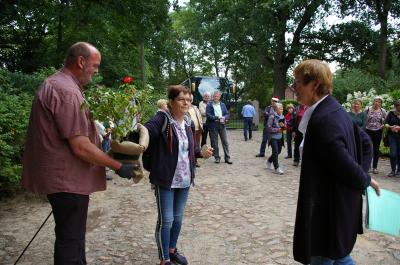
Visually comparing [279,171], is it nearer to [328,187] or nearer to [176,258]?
[176,258]

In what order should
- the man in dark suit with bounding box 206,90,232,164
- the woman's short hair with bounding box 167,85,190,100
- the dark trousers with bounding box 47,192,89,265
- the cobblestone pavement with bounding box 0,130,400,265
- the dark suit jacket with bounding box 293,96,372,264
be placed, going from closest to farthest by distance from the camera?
the dark suit jacket with bounding box 293,96,372,264, the dark trousers with bounding box 47,192,89,265, the woman's short hair with bounding box 167,85,190,100, the cobblestone pavement with bounding box 0,130,400,265, the man in dark suit with bounding box 206,90,232,164

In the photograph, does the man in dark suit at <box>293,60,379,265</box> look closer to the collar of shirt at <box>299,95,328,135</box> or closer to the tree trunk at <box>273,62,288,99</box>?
the collar of shirt at <box>299,95,328,135</box>

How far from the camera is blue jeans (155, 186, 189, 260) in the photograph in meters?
3.52

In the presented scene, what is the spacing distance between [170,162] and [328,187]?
1.64 meters

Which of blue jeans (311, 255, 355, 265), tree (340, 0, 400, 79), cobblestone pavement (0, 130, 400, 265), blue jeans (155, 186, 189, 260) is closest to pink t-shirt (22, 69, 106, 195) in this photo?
blue jeans (155, 186, 189, 260)

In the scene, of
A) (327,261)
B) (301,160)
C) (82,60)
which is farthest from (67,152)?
(327,261)

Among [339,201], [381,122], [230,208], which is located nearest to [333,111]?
[339,201]

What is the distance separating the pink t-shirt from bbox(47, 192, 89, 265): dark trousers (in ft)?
0.23

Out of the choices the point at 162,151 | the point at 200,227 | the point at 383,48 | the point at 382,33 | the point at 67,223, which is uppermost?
the point at 382,33

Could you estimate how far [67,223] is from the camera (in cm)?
255

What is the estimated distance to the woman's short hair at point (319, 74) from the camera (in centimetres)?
229

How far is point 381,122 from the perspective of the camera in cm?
890

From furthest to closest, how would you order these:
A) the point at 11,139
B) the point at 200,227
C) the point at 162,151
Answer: the point at 11,139 < the point at 200,227 < the point at 162,151

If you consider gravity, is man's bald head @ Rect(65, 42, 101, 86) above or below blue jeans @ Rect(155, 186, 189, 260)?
above
